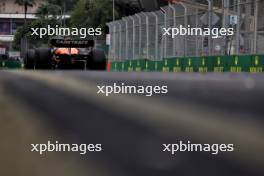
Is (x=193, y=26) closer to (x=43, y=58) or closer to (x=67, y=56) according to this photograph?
(x=67, y=56)

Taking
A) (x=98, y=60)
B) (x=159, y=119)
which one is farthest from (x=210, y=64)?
(x=159, y=119)

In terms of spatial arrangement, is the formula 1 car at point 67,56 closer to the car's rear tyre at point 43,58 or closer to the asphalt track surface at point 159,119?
the car's rear tyre at point 43,58

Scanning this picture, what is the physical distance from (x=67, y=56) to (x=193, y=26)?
3.76 m

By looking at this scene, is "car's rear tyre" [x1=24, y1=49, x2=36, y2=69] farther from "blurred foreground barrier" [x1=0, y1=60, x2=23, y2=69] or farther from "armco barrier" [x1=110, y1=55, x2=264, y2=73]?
"blurred foreground barrier" [x1=0, y1=60, x2=23, y2=69]

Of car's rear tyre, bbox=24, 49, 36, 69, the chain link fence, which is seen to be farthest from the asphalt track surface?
car's rear tyre, bbox=24, 49, 36, 69

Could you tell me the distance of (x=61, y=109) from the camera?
372cm

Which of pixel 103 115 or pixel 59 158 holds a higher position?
pixel 103 115

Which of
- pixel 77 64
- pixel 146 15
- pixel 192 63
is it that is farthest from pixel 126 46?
pixel 77 64

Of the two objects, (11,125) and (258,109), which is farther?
(11,125)

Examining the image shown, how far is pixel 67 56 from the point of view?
60.0 feet

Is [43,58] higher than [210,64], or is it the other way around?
[43,58]

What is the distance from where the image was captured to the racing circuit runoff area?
2.78m

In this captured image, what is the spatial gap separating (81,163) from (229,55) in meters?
19.1

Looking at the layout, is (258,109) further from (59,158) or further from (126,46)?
(126,46)
